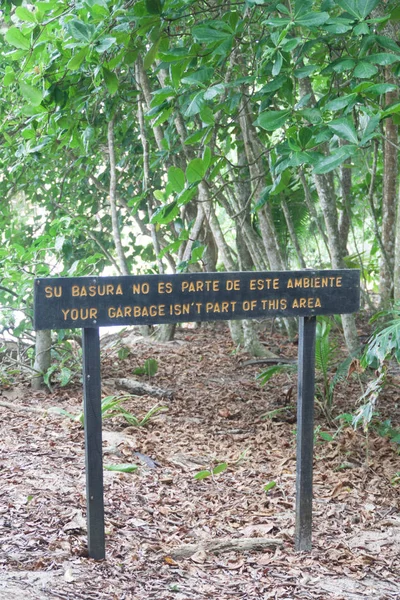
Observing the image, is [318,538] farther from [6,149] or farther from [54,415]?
[6,149]

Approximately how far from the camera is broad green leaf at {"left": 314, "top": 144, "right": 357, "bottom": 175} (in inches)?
129

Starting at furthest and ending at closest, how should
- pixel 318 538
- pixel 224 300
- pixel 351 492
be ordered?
pixel 351 492
pixel 318 538
pixel 224 300

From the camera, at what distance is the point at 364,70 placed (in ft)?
11.6

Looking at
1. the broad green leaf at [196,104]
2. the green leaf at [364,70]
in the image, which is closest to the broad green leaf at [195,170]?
the broad green leaf at [196,104]

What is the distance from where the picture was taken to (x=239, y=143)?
7.70 metres

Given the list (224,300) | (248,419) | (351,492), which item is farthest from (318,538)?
(248,419)

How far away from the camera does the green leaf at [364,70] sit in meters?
3.50

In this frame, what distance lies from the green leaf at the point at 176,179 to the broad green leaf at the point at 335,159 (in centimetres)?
115

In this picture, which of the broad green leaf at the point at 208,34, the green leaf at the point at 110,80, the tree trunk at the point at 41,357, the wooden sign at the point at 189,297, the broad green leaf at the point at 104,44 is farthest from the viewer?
the tree trunk at the point at 41,357

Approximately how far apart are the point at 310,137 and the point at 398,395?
3.72 metres

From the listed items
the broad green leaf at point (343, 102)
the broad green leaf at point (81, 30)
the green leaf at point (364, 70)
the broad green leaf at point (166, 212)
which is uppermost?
the broad green leaf at point (81, 30)

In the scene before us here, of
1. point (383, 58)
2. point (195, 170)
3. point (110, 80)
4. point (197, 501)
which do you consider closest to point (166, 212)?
point (195, 170)

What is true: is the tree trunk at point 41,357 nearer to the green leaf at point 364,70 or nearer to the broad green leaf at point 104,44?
the broad green leaf at point 104,44

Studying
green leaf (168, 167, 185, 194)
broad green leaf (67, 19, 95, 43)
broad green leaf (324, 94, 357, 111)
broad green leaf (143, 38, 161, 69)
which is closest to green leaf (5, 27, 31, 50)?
broad green leaf (67, 19, 95, 43)
